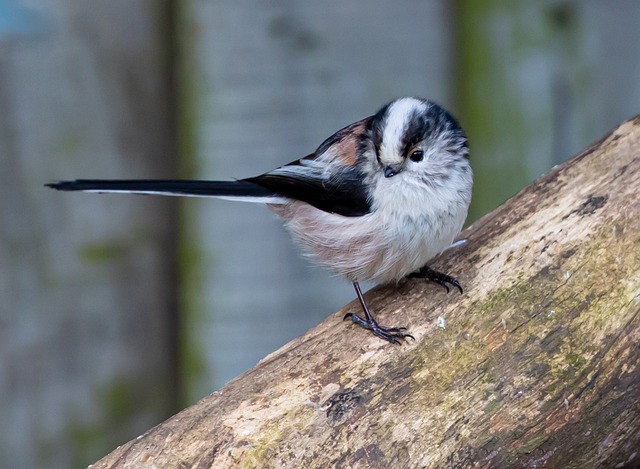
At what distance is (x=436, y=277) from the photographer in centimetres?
262

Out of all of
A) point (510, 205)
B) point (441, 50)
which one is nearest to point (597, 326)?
point (510, 205)

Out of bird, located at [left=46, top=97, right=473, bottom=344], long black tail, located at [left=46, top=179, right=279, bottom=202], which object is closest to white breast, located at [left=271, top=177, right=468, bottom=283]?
bird, located at [left=46, top=97, right=473, bottom=344]

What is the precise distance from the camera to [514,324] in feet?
7.62

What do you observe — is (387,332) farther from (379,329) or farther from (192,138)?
(192,138)

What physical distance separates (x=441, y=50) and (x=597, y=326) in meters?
1.19

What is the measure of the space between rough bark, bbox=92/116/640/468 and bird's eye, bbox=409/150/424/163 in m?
0.40

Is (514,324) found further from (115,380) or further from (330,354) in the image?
(115,380)

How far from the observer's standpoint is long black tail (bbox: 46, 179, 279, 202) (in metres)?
2.60

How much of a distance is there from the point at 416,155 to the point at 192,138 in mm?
855

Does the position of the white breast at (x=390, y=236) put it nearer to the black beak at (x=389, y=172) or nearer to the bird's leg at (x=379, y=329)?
the black beak at (x=389, y=172)

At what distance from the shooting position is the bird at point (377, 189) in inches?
102

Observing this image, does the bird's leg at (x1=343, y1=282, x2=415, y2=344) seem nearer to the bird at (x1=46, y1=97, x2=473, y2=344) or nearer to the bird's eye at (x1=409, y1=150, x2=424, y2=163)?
the bird at (x1=46, y1=97, x2=473, y2=344)

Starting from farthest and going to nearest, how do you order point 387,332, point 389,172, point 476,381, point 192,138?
1. point 192,138
2. point 389,172
3. point 387,332
4. point 476,381

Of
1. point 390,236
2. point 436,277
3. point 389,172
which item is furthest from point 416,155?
point 436,277
